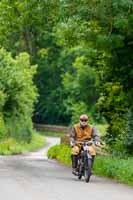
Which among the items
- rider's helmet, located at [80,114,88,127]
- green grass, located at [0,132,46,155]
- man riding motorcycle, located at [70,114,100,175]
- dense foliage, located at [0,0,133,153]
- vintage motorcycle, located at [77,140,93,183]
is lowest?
green grass, located at [0,132,46,155]

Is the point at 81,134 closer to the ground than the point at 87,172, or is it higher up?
higher up

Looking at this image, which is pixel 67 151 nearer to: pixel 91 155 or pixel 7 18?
pixel 7 18

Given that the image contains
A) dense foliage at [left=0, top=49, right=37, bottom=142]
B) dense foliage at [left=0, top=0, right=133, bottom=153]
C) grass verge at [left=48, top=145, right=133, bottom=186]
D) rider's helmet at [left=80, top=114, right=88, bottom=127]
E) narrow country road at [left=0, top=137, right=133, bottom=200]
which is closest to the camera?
narrow country road at [left=0, top=137, right=133, bottom=200]

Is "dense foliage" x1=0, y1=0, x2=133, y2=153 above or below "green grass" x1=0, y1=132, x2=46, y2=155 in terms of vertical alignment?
above

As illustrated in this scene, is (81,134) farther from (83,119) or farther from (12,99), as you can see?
(12,99)

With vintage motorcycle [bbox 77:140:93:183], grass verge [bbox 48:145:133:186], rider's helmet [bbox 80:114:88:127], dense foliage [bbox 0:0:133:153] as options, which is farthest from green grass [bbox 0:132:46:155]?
rider's helmet [bbox 80:114:88:127]

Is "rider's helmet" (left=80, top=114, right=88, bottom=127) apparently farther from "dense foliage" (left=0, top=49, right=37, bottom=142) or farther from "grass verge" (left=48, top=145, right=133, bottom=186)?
"dense foliage" (left=0, top=49, right=37, bottom=142)

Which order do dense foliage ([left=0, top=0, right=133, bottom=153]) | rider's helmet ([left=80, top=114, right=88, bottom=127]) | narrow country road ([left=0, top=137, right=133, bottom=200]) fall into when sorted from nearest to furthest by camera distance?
narrow country road ([left=0, top=137, right=133, bottom=200])
rider's helmet ([left=80, top=114, right=88, bottom=127])
dense foliage ([left=0, top=0, right=133, bottom=153])

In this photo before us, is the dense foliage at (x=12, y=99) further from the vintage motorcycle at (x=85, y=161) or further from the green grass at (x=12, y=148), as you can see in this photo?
the vintage motorcycle at (x=85, y=161)

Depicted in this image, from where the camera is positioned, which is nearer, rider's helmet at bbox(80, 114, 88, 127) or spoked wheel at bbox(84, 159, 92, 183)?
spoked wheel at bbox(84, 159, 92, 183)

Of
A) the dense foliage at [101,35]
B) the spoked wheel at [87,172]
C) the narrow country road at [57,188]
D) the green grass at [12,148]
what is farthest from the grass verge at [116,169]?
the green grass at [12,148]

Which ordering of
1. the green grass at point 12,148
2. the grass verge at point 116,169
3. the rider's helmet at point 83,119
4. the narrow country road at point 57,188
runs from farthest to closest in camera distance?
the green grass at point 12,148 → the rider's helmet at point 83,119 → the grass verge at point 116,169 → the narrow country road at point 57,188

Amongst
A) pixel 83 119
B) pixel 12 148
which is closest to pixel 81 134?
pixel 83 119

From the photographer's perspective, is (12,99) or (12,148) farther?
(12,99)
